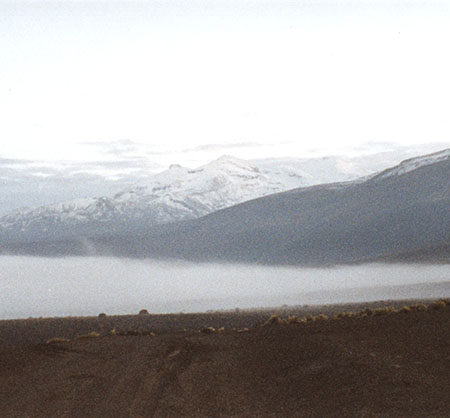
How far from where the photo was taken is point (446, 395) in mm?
16203

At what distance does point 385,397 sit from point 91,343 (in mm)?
13219

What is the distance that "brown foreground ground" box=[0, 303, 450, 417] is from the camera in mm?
16156

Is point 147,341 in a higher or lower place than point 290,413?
higher

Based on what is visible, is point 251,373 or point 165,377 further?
point 251,373

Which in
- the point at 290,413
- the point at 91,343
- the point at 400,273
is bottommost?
the point at 290,413

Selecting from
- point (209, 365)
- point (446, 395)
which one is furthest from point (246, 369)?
point (446, 395)

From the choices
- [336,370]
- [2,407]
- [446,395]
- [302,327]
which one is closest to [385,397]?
[446,395]

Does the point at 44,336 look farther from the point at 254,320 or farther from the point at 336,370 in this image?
the point at 336,370

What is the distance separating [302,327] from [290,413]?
1131 centimetres

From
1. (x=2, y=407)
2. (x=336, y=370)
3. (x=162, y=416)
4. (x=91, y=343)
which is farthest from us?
(x=91, y=343)

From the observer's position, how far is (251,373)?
19828mm

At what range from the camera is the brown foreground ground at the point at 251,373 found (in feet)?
53.0

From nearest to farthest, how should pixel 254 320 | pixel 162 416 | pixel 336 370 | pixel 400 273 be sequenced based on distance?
pixel 162 416, pixel 336 370, pixel 254 320, pixel 400 273

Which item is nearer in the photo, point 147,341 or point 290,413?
point 290,413
